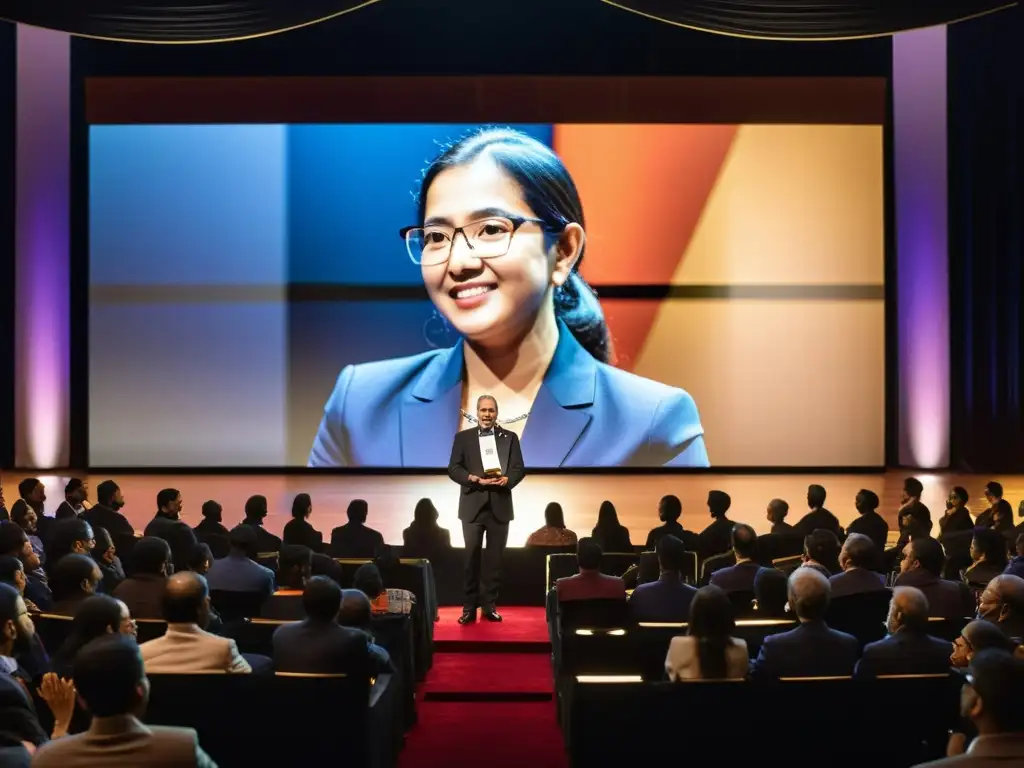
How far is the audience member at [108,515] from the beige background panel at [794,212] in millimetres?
6667

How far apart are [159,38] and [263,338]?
398cm

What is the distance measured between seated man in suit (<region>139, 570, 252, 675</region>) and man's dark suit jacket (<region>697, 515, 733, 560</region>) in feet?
11.0

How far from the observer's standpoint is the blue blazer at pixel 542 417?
39.0ft

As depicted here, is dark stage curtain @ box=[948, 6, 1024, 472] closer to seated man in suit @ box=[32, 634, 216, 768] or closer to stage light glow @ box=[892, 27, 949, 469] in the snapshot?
stage light glow @ box=[892, 27, 949, 469]

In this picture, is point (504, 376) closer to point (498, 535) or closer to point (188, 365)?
point (188, 365)

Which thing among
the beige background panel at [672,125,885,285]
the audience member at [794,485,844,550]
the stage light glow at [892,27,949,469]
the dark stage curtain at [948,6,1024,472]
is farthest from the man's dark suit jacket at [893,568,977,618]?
the dark stage curtain at [948,6,1024,472]

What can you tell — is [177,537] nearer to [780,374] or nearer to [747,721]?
[747,721]

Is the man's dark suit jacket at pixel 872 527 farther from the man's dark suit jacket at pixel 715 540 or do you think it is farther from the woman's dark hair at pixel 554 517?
the woman's dark hair at pixel 554 517

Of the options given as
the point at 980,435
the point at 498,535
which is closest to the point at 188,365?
the point at 498,535

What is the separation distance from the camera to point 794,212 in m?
12.3

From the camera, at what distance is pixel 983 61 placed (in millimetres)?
12625

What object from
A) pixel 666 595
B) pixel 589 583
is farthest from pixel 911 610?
pixel 589 583

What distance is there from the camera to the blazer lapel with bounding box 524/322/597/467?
11.8m

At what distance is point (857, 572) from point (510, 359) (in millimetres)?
7099
